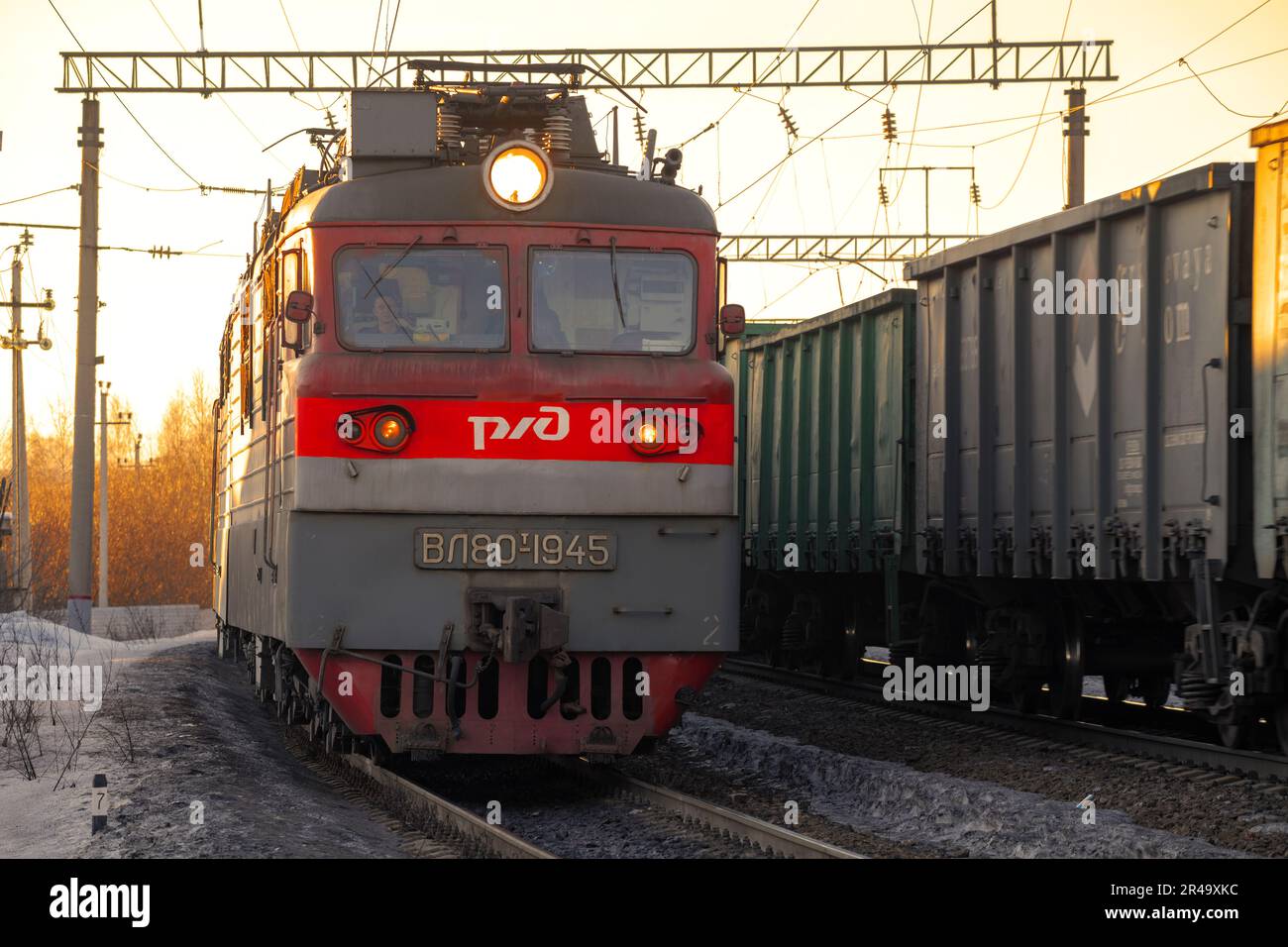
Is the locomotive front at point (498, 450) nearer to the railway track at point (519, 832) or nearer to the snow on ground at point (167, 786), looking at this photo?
the railway track at point (519, 832)

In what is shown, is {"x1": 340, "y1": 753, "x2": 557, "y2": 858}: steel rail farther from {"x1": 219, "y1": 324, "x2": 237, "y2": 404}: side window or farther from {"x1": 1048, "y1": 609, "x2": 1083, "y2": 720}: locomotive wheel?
{"x1": 1048, "y1": 609, "x2": 1083, "y2": 720}: locomotive wheel

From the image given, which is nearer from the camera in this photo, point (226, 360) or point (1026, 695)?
point (1026, 695)

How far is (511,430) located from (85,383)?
1628cm

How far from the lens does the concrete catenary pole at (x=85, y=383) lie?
79.1 feet

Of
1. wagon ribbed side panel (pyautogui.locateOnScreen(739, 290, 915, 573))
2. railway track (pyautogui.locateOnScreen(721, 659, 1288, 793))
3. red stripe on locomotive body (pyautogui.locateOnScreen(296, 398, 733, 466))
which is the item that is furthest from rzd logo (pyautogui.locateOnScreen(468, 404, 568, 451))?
wagon ribbed side panel (pyautogui.locateOnScreen(739, 290, 915, 573))

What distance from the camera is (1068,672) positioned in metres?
13.0

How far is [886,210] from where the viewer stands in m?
28.0

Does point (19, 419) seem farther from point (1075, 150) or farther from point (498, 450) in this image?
point (498, 450)

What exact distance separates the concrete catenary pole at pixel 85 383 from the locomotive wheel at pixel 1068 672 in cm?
1518

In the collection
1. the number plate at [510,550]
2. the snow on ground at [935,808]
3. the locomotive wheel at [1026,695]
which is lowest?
the snow on ground at [935,808]

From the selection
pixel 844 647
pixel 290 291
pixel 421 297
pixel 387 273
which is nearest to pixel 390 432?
pixel 421 297

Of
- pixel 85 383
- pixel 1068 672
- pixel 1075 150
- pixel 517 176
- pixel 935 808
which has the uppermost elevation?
pixel 1075 150

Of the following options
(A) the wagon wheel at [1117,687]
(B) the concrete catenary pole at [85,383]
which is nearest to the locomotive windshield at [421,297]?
(A) the wagon wheel at [1117,687]
